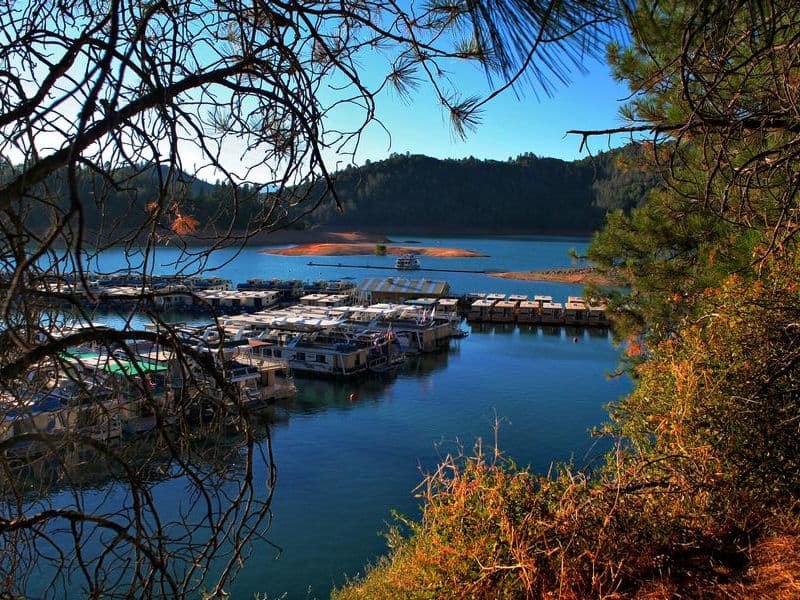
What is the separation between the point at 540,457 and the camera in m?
10.1

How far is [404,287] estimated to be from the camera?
2912cm

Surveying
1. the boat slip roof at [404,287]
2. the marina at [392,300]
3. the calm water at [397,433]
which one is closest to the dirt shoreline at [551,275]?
the marina at [392,300]

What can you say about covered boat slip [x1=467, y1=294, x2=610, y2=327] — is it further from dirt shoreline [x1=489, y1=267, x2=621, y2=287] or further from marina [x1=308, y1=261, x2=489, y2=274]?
marina [x1=308, y1=261, x2=489, y2=274]

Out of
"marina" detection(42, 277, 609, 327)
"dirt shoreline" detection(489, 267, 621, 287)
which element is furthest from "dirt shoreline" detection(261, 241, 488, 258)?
"marina" detection(42, 277, 609, 327)

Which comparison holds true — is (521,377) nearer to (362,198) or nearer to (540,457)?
(540,457)

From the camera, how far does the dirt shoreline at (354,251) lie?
184 ft

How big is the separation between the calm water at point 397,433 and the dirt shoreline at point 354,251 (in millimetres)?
34454

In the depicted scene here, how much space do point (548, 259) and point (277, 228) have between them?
52648mm

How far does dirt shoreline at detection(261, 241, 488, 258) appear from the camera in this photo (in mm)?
56031

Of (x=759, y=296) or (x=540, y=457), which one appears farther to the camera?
(x=540, y=457)

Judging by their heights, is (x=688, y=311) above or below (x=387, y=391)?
above

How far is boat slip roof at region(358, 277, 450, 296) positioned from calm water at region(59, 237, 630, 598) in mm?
7438

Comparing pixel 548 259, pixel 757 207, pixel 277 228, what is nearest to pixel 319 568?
pixel 757 207

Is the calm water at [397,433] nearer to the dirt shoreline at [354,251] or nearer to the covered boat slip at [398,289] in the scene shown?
the covered boat slip at [398,289]
